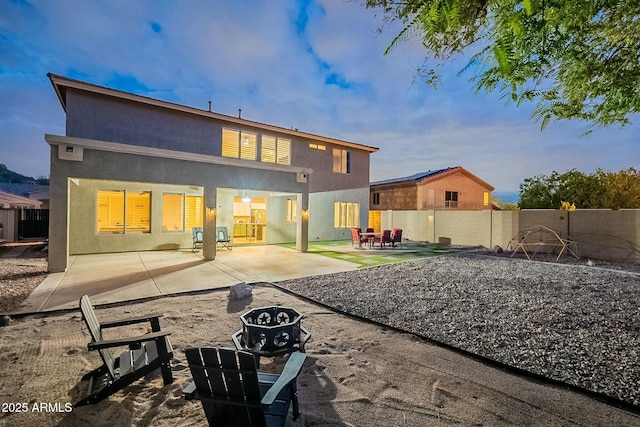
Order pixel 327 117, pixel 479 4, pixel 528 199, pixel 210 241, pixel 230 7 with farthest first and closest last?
pixel 327 117 → pixel 528 199 → pixel 210 241 → pixel 230 7 → pixel 479 4

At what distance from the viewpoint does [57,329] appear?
4250 mm

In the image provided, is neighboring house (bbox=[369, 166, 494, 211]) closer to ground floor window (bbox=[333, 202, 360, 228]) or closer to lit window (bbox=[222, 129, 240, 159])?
ground floor window (bbox=[333, 202, 360, 228])

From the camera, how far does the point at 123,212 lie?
1212 centimetres

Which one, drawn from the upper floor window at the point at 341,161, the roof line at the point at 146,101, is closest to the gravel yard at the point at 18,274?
the roof line at the point at 146,101

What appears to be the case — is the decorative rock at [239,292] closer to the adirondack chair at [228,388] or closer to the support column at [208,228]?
the adirondack chair at [228,388]

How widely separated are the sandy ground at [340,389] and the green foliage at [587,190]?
16.2 metres

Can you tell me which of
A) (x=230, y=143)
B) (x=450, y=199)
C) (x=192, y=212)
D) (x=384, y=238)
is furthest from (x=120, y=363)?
(x=450, y=199)

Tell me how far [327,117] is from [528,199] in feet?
91.9

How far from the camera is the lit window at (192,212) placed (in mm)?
13570

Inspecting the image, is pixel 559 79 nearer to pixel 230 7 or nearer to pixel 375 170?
pixel 230 7

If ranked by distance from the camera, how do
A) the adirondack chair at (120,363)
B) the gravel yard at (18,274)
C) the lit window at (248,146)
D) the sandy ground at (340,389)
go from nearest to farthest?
the sandy ground at (340,389) < the adirondack chair at (120,363) < the gravel yard at (18,274) < the lit window at (248,146)

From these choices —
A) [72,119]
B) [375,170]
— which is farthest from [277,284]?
[375,170]

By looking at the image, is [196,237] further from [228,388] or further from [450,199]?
[450,199]

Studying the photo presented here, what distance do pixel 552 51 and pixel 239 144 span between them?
13898 mm
